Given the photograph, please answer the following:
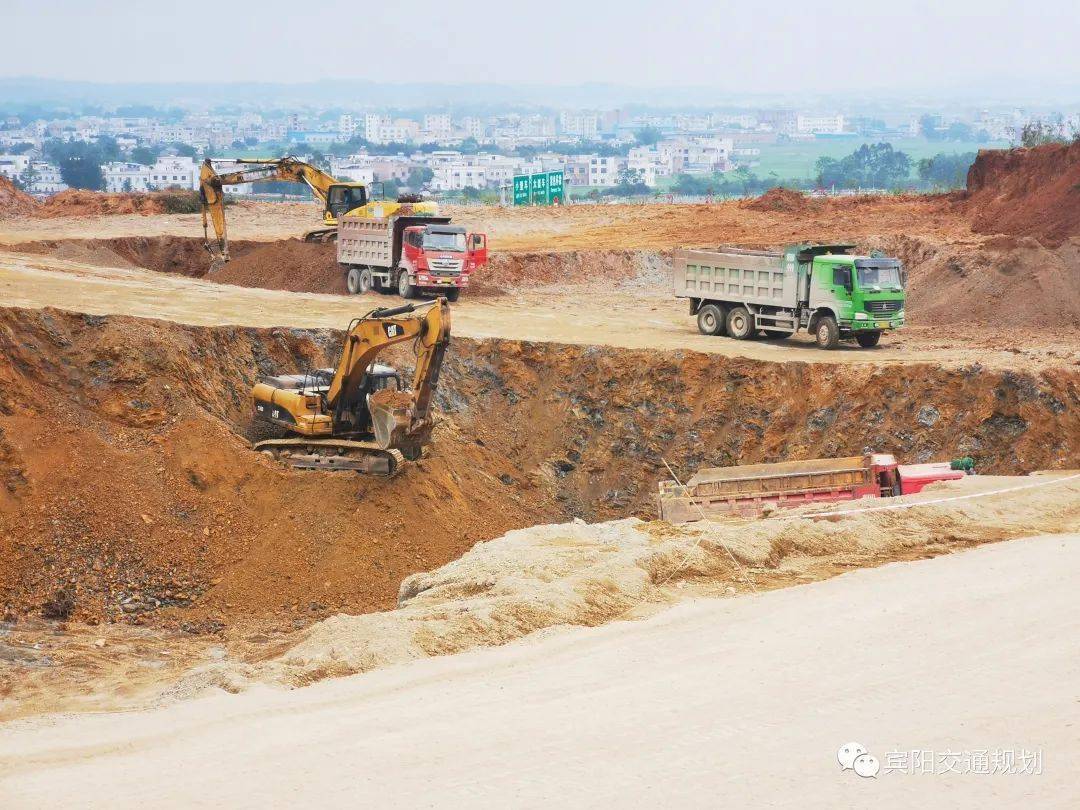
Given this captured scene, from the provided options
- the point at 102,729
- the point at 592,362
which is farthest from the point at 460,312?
the point at 102,729

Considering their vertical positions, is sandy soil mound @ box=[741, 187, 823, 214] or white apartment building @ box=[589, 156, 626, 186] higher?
sandy soil mound @ box=[741, 187, 823, 214]

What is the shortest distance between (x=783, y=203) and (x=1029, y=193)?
10.2 meters

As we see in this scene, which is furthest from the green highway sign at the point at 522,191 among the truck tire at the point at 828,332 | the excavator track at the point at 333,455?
the excavator track at the point at 333,455

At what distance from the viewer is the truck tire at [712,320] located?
3641cm

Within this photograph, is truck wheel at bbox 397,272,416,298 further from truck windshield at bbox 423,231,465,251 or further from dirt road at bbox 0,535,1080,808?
dirt road at bbox 0,535,1080,808

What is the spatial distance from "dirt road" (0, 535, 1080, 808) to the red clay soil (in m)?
27.4

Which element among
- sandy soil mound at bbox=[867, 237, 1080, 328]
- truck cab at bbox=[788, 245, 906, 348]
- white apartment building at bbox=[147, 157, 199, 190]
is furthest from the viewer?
white apartment building at bbox=[147, 157, 199, 190]

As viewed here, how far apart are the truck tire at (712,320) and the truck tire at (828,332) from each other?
105 inches

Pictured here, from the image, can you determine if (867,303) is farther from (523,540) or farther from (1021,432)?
(523,540)

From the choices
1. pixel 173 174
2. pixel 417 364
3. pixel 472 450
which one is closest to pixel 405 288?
pixel 472 450

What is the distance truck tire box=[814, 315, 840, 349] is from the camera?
34312 millimetres

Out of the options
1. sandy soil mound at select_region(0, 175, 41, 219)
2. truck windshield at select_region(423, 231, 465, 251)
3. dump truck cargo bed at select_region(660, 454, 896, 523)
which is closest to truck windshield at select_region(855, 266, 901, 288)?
dump truck cargo bed at select_region(660, 454, 896, 523)

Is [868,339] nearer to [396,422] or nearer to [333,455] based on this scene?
[396,422]

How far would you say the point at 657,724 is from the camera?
48.9ft
